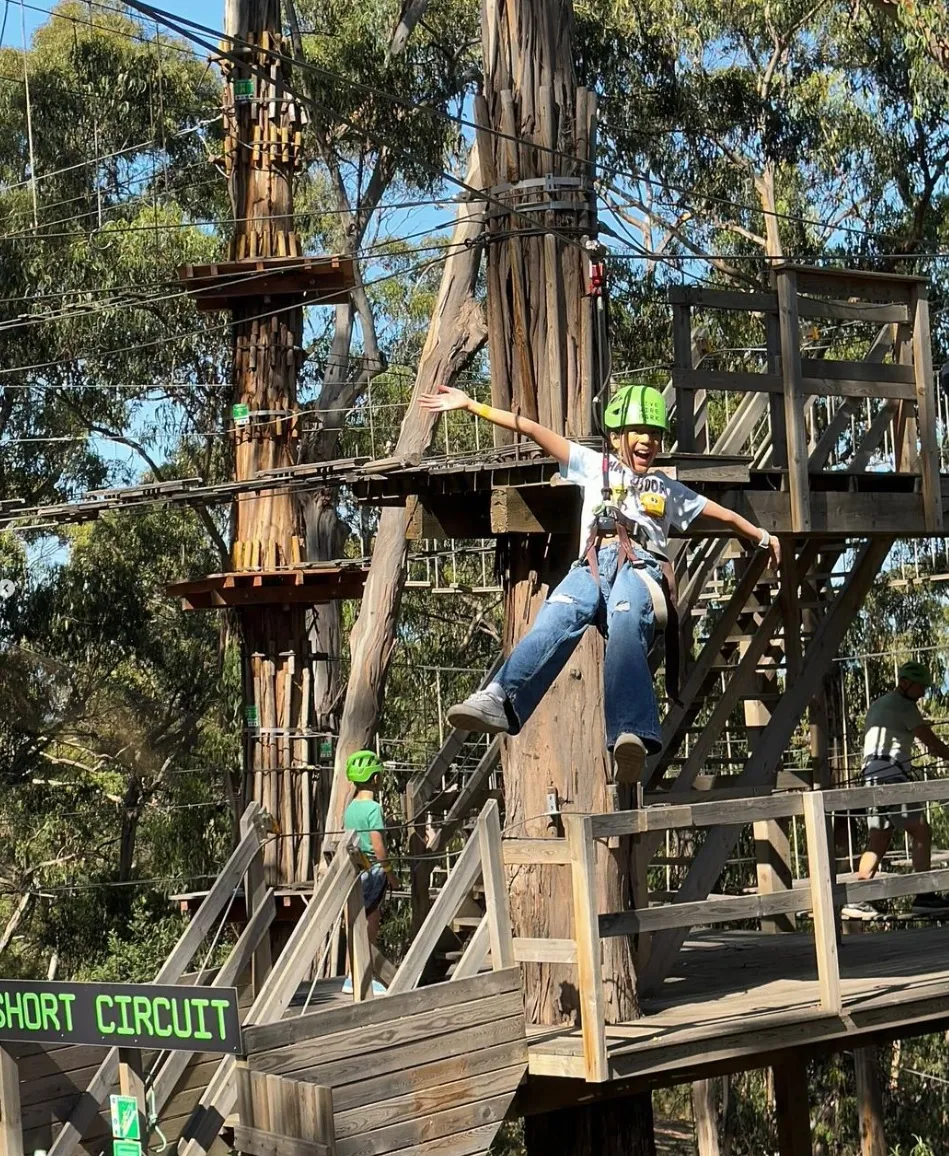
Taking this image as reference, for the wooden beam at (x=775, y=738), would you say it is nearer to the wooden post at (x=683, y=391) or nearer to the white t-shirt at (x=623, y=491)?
→ the wooden post at (x=683, y=391)

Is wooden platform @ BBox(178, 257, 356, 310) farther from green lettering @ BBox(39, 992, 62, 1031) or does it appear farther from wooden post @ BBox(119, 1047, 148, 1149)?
wooden post @ BBox(119, 1047, 148, 1149)

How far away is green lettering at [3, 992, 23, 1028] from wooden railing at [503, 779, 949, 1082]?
2.04m

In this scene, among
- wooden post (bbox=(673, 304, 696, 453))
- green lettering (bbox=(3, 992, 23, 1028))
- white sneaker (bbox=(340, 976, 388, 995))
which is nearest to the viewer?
green lettering (bbox=(3, 992, 23, 1028))

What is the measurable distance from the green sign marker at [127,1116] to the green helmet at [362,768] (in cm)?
376

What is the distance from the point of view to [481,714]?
269 inches

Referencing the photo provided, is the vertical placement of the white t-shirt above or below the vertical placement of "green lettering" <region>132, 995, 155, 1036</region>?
above

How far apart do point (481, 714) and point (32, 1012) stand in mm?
2161

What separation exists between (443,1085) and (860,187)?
774 inches

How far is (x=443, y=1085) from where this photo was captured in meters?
7.61

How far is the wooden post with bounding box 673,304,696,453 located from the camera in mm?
9258

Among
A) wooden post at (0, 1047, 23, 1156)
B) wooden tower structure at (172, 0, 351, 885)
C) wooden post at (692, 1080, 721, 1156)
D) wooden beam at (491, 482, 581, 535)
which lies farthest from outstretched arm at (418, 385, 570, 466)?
wooden post at (692, 1080, 721, 1156)

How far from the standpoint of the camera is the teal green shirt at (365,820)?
33.2 ft

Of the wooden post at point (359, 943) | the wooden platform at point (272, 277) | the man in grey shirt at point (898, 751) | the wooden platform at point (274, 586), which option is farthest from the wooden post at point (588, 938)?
the wooden platform at point (272, 277)

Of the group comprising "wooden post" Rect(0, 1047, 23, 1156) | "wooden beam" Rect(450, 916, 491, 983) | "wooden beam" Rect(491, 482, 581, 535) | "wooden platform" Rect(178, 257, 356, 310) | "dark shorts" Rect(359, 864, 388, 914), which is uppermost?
"wooden platform" Rect(178, 257, 356, 310)
